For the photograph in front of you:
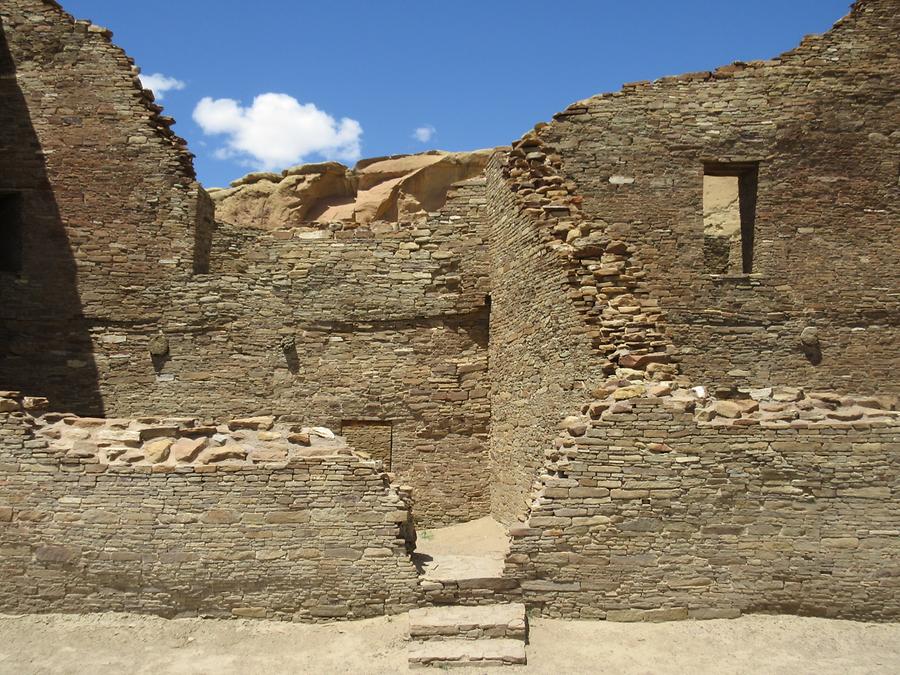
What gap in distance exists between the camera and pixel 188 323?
14148 mm

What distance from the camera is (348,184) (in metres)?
28.5

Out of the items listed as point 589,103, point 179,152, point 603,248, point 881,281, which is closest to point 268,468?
point 603,248

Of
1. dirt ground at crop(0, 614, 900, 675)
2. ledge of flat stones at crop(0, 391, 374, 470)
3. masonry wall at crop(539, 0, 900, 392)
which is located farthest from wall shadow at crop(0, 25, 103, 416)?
masonry wall at crop(539, 0, 900, 392)

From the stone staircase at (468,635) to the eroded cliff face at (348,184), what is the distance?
19346mm

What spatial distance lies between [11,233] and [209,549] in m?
8.12

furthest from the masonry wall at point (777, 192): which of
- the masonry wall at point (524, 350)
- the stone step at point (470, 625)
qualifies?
the stone step at point (470, 625)

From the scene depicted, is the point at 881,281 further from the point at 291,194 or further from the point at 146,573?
the point at 291,194

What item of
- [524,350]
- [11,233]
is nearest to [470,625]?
[524,350]

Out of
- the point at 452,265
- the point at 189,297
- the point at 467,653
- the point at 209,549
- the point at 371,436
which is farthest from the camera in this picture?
the point at 452,265

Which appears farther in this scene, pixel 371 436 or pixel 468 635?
pixel 371 436

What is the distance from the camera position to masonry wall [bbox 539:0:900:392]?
13.7 m

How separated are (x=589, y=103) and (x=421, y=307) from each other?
14.1ft

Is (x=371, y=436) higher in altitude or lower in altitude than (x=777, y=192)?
lower

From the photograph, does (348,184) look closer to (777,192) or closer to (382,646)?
(777,192)
